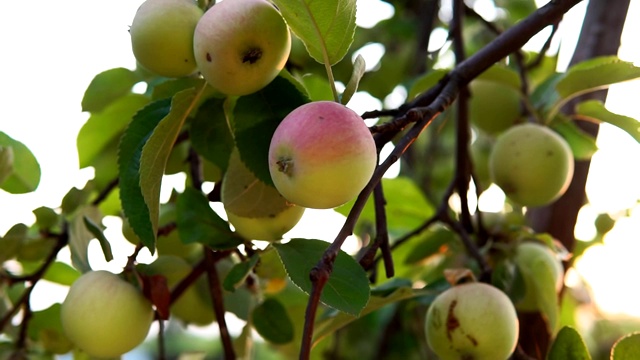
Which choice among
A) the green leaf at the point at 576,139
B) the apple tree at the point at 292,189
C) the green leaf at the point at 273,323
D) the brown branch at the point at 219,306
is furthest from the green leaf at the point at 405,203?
the brown branch at the point at 219,306

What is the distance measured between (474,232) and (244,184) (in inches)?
19.5

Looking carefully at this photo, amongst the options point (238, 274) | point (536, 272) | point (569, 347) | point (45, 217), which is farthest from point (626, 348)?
point (45, 217)

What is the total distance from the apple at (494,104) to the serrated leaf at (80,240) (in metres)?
0.61

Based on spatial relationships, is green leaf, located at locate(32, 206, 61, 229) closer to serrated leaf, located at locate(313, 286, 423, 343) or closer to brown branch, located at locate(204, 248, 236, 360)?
brown branch, located at locate(204, 248, 236, 360)

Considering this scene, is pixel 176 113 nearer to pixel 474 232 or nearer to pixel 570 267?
pixel 474 232

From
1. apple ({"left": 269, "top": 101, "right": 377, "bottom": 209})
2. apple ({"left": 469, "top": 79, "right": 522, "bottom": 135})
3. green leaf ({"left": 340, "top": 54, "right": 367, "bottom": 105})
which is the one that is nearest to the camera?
apple ({"left": 269, "top": 101, "right": 377, "bottom": 209})

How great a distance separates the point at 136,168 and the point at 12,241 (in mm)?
312

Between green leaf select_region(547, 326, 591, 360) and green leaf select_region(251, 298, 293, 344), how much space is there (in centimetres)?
34

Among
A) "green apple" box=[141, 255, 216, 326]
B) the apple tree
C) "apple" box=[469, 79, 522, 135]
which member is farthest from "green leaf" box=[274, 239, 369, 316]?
"apple" box=[469, 79, 522, 135]

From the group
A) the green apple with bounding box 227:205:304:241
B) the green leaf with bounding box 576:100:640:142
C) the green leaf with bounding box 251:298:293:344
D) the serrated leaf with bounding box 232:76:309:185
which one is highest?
the serrated leaf with bounding box 232:76:309:185

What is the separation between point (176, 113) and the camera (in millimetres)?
707

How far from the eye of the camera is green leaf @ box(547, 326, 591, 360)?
2.42 feet

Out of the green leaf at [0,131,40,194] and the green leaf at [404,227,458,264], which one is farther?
the green leaf at [404,227,458,264]

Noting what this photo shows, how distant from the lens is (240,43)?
0.64m
